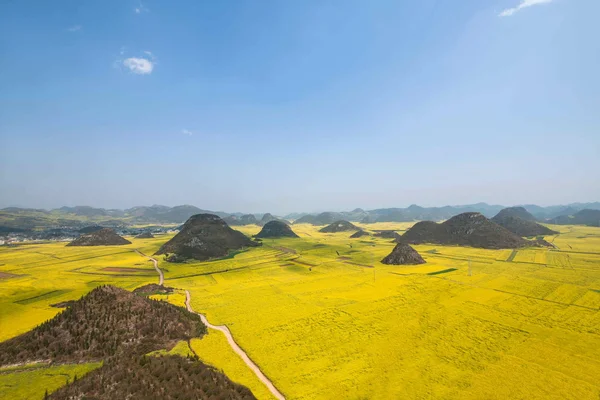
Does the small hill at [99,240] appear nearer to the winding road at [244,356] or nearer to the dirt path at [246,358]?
the winding road at [244,356]

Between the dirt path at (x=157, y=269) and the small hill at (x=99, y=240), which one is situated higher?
the small hill at (x=99, y=240)

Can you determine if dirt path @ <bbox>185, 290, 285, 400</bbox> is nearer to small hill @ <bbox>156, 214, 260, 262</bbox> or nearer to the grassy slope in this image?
the grassy slope

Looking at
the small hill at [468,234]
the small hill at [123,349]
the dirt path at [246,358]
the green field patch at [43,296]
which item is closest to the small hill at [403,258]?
the small hill at [468,234]

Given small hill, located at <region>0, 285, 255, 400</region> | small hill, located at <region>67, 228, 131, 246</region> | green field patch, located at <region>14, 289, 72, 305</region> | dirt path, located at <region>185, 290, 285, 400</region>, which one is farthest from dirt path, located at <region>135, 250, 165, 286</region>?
small hill, located at <region>67, 228, 131, 246</region>

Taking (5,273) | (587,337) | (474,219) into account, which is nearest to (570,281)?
(587,337)

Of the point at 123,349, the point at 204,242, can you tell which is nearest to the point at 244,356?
the point at 123,349

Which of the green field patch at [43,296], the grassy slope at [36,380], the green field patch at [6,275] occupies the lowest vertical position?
the green field patch at [6,275]

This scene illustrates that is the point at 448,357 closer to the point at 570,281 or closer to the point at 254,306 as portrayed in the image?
the point at 254,306
